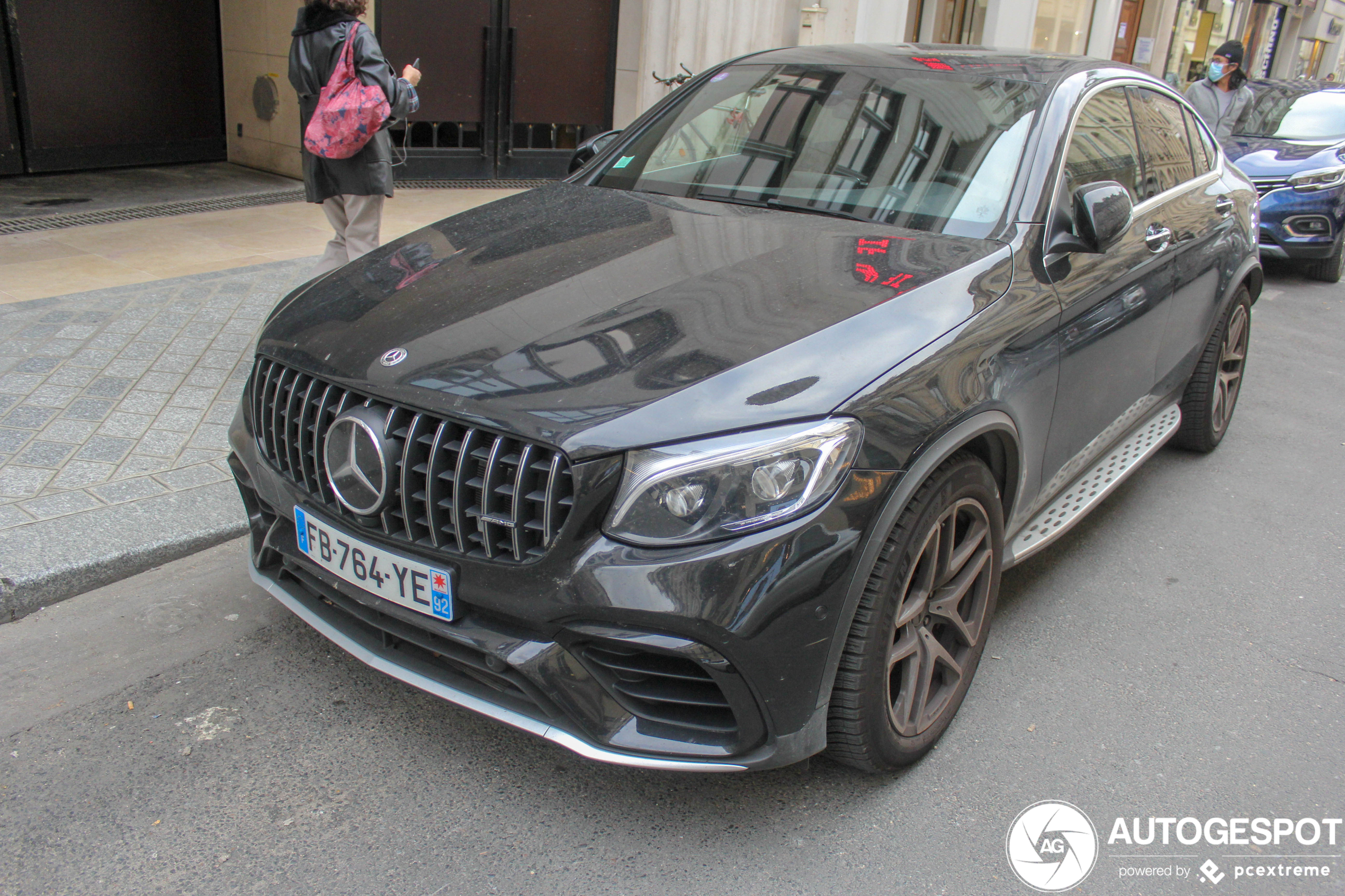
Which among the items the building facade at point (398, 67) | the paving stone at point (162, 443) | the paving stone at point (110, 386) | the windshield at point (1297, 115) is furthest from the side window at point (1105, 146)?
the windshield at point (1297, 115)

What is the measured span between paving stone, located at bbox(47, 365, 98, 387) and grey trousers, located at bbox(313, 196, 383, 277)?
118cm

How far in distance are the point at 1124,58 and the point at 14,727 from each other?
69.9 ft

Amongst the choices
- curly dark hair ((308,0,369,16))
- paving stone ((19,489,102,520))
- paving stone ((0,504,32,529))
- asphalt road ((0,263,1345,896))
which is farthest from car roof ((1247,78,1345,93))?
paving stone ((0,504,32,529))

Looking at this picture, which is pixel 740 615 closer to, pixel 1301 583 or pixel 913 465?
pixel 913 465

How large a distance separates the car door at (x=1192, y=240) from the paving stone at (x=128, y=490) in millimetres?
3611

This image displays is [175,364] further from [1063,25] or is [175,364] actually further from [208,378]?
[1063,25]

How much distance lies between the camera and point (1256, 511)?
4320 millimetres

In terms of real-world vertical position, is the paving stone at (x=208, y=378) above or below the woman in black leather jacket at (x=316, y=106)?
below

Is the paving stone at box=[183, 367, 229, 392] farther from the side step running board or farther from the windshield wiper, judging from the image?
the side step running board

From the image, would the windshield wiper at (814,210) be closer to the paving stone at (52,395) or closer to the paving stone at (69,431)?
the paving stone at (69,431)

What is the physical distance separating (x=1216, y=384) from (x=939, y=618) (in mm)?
2778

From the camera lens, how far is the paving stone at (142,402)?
4.31 metres

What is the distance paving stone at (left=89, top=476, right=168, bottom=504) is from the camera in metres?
3.60

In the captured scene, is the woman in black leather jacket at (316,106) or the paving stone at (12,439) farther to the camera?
the woman in black leather jacket at (316,106)
